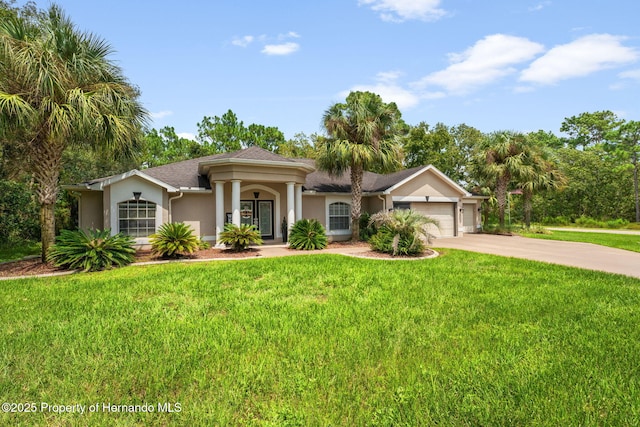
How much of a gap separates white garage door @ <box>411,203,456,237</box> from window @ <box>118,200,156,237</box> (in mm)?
14960

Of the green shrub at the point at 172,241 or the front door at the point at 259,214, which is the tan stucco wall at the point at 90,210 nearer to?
the green shrub at the point at 172,241

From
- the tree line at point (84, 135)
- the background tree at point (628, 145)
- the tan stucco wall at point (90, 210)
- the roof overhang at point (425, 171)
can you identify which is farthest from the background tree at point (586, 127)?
the tan stucco wall at point (90, 210)

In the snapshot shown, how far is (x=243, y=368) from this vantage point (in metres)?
3.70

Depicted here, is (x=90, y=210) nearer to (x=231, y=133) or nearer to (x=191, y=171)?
(x=191, y=171)

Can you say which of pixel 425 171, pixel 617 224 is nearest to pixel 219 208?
pixel 425 171

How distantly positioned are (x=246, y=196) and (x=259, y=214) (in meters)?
1.25

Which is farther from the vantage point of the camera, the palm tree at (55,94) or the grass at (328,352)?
the palm tree at (55,94)

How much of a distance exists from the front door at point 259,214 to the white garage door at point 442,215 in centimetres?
930

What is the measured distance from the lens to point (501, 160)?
23156mm

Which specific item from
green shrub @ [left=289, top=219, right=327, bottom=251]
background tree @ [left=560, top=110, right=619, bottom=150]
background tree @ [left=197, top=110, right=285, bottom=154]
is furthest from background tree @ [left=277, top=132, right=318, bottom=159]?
background tree @ [left=560, top=110, right=619, bottom=150]

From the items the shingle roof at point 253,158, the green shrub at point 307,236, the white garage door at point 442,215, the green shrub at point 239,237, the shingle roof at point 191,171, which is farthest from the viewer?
the white garage door at point 442,215

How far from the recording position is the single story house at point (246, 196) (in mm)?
14172

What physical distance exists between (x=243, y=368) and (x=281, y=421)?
3.33ft

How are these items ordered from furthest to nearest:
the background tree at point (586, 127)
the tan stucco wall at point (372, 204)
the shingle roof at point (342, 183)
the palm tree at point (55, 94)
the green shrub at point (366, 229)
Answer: the background tree at point (586, 127) < the tan stucco wall at point (372, 204) < the shingle roof at point (342, 183) < the green shrub at point (366, 229) < the palm tree at point (55, 94)
